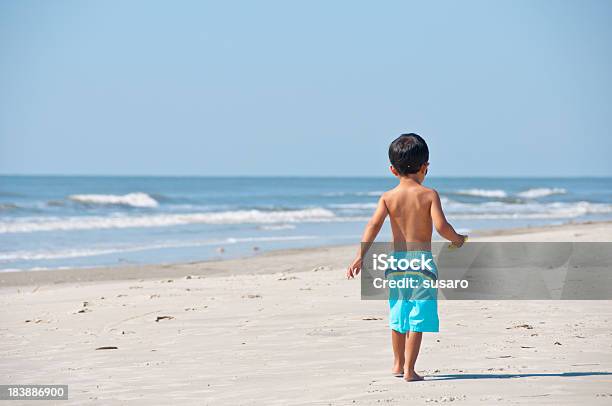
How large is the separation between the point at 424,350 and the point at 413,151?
151 centimetres

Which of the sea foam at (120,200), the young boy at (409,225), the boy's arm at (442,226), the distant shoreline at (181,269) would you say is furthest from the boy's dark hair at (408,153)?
the sea foam at (120,200)

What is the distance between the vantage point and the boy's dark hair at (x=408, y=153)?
15.0ft

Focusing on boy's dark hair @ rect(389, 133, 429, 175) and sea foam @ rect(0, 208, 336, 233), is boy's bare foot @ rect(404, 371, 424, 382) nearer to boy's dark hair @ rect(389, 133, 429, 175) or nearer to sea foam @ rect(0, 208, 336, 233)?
boy's dark hair @ rect(389, 133, 429, 175)

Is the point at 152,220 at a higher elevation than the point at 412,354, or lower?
lower

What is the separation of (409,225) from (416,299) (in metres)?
0.41

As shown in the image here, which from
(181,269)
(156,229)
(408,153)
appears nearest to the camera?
(408,153)

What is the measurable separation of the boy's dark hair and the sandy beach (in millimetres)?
1169

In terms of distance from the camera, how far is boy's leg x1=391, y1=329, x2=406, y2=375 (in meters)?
4.66

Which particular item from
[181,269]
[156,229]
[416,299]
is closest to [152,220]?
[156,229]

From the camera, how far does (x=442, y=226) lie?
176 inches

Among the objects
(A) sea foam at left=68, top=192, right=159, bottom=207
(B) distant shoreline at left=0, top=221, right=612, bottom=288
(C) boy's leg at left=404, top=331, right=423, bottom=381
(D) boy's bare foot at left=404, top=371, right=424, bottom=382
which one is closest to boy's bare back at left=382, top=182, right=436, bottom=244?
(C) boy's leg at left=404, top=331, right=423, bottom=381

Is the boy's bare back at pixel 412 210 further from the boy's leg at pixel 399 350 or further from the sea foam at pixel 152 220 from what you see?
the sea foam at pixel 152 220

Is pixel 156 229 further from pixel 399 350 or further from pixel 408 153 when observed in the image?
pixel 408 153

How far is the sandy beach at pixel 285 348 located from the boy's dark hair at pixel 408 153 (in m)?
1.17
